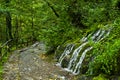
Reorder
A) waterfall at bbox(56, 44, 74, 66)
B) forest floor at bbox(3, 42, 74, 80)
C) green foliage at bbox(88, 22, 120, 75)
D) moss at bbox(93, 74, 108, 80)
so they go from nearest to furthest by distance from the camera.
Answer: green foliage at bbox(88, 22, 120, 75), moss at bbox(93, 74, 108, 80), forest floor at bbox(3, 42, 74, 80), waterfall at bbox(56, 44, 74, 66)

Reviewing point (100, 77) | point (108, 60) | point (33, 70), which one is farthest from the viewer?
point (33, 70)

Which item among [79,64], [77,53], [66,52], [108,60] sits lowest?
[66,52]

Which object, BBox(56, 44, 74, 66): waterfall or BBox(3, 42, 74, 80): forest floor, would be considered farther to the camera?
BBox(56, 44, 74, 66): waterfall

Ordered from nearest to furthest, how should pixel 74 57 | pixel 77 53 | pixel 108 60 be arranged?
1. pixel 108 60
2. pixel 74 57
3. pixel 77 53

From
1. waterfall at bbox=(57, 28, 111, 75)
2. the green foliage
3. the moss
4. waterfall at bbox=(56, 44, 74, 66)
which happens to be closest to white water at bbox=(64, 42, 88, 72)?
waterfall at bbox=(57, 28, 111, 75)

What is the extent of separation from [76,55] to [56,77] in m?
2.52

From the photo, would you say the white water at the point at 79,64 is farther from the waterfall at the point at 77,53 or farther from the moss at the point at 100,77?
the moss at the point at 100,77

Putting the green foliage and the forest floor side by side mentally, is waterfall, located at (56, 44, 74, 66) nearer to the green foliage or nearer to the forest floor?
the forest floor

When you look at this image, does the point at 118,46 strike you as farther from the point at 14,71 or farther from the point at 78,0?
the point at 78,0

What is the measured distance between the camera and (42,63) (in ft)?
52.9

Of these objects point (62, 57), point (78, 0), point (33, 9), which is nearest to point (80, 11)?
point (78, 0)

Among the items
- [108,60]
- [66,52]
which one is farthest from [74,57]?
[108,60]

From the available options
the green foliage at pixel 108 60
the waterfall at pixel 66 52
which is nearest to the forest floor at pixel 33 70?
the waterfall at pixel 66 52

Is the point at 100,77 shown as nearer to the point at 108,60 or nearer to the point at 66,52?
the point at 108,60
